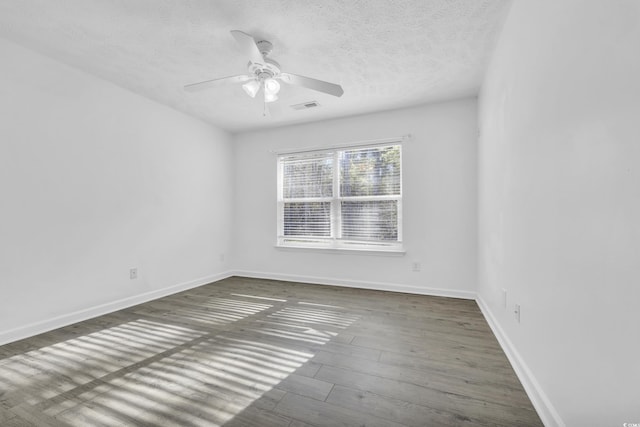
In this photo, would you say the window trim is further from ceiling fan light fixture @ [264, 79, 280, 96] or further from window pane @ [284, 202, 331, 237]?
ceiling fan light fixture @ [264, 79, 280, 96]

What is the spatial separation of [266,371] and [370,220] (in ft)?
8.34

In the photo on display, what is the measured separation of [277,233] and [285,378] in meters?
2.87

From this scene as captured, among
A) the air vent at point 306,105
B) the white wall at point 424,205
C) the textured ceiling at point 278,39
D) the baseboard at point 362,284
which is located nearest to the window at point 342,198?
the white wall at point 424,205

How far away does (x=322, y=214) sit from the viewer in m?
4.20

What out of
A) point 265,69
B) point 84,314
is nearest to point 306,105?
point 265,69

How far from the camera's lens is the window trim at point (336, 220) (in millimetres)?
3746

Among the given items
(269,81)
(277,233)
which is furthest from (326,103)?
(277,233)

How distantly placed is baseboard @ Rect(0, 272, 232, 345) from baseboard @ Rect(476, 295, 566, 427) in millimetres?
3673

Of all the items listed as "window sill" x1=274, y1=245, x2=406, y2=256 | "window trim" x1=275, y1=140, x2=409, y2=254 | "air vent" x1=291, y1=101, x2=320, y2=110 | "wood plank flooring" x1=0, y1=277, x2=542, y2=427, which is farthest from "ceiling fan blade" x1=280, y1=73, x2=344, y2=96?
Answer: "window sill" x1=274, y1=245, x2=406, y2=256

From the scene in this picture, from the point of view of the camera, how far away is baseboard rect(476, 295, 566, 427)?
4.11ft

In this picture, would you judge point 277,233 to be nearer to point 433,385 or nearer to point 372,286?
point 372,286

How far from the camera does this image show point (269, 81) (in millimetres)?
2373

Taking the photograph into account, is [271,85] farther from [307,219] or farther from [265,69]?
[307,219]

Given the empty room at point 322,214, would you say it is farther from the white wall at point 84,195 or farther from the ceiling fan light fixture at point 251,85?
the ceiling fan light fixture at point 251,85
